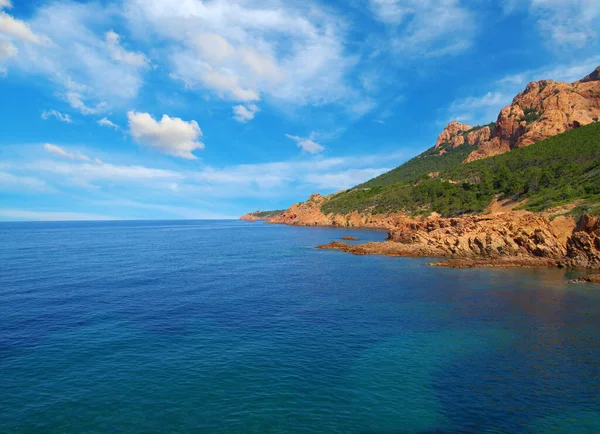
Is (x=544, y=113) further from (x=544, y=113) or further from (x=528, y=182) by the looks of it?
(x=528, y=182)

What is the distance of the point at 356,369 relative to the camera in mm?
21531

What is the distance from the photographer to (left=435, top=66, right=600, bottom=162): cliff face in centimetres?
15162

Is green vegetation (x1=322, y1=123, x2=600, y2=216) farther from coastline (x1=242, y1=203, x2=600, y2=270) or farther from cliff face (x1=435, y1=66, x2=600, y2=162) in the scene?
cliff face (x1=435, y1=66, x2=600, y2=162)

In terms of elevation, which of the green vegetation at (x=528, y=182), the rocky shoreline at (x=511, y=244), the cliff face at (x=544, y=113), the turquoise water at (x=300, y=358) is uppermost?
the cliff face at (x=544, y=113)

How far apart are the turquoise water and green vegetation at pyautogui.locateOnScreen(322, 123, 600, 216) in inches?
1657

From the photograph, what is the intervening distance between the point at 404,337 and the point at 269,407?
42.8 ft

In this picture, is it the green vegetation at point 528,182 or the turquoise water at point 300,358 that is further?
the green vegetation at point 528,182

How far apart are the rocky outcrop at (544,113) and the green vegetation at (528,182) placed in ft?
53.1

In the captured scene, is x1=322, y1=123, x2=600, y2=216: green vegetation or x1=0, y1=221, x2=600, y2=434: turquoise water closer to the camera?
x1=0, y1=221, x2=600, y2=434: turquoise water

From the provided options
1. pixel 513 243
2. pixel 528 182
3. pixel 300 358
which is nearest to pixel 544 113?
pixel 528 182

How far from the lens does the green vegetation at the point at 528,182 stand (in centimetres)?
8206

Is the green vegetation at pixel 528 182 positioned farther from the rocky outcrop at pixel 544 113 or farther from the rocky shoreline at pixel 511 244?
the rocky outcrop at pixel 544 113

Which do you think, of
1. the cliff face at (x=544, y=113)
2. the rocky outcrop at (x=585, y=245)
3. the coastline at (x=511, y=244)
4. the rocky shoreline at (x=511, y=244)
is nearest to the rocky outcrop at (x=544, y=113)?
the cliff face at (x=544, y=113)

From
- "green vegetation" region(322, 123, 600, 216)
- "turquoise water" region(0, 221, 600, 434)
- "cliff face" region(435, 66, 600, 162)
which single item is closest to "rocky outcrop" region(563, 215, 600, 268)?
Answer: "green vegetation" region(322, 123, 600, 216)
